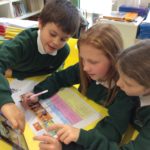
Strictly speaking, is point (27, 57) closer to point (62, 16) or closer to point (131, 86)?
point (62, 16)

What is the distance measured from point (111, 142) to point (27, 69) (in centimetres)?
59

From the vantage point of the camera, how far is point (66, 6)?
3.18 feet

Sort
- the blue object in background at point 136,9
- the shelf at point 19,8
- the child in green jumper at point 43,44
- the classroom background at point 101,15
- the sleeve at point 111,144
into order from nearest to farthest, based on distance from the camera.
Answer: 1. the sleeve at point 111,144
2. the child in green jumper at point 43,44
3. the classroom background at point 101,15
4. the blue object in background at point 136,9
5. the shelf at point 19,8

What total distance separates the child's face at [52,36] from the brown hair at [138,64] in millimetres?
389

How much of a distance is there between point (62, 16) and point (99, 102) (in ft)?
1.30

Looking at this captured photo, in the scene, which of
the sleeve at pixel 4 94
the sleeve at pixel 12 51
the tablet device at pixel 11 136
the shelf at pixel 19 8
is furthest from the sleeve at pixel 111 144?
the shelf at pixel 19 8

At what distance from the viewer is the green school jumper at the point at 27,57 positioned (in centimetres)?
86

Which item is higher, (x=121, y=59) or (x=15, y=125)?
(x=121, y=59)

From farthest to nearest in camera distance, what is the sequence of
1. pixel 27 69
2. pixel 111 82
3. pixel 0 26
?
pixel 0 26 → pixel 27 69 → pixel 111 82

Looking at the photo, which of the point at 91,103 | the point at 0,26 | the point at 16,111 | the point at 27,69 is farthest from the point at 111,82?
the point at 0,26

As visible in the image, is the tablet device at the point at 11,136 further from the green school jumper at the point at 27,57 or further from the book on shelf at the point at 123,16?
the book on shelf at the point at 123,16

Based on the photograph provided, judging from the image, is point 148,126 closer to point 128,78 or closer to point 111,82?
point 128,78

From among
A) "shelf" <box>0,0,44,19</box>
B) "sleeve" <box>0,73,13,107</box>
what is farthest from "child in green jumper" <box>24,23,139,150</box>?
"shelf" <box>0,0,44,19</box>

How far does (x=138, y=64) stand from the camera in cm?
57
